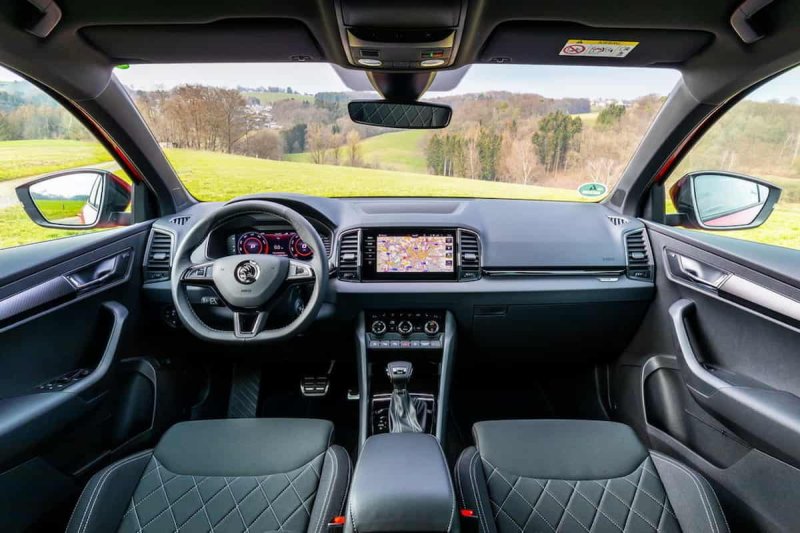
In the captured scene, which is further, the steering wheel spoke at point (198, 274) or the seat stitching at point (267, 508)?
the steering wheel spoke at point (198, 274)

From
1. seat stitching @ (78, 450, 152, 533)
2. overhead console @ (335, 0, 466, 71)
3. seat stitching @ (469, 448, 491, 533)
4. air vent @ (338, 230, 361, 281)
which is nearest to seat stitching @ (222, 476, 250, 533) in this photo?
seat stitching @ (78, 450, 152, 533)

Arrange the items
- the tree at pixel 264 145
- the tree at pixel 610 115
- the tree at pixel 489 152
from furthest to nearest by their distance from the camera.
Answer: the tree at pixel 264 145
the tree at pixel 489 152
the tree at pixel 610 115

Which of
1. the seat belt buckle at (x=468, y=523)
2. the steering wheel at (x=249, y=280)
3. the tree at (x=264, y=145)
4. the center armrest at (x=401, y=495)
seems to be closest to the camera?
the center armrest at (x=401, y=495)

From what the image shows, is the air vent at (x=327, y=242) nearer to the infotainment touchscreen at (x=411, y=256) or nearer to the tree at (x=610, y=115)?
the infotainment touchscreen at (x=411, y=256)

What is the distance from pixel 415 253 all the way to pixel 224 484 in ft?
4.60

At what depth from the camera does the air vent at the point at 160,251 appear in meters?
2.64

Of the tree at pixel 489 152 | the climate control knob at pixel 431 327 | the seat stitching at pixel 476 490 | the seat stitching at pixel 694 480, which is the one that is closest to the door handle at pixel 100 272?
the climate control knob at pixel 431 327

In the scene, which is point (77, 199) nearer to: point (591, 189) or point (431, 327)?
point (431, 327)

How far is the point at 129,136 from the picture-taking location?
2.50 meters

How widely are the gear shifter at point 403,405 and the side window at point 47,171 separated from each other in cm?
178

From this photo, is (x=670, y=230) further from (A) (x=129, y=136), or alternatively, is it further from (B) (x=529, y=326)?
(A) (x=129, y=136)

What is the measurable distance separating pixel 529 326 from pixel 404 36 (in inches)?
64.3

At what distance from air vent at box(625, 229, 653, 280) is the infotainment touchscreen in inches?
37.7

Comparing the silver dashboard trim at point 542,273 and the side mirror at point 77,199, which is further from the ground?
the side mirror at point 77,199
